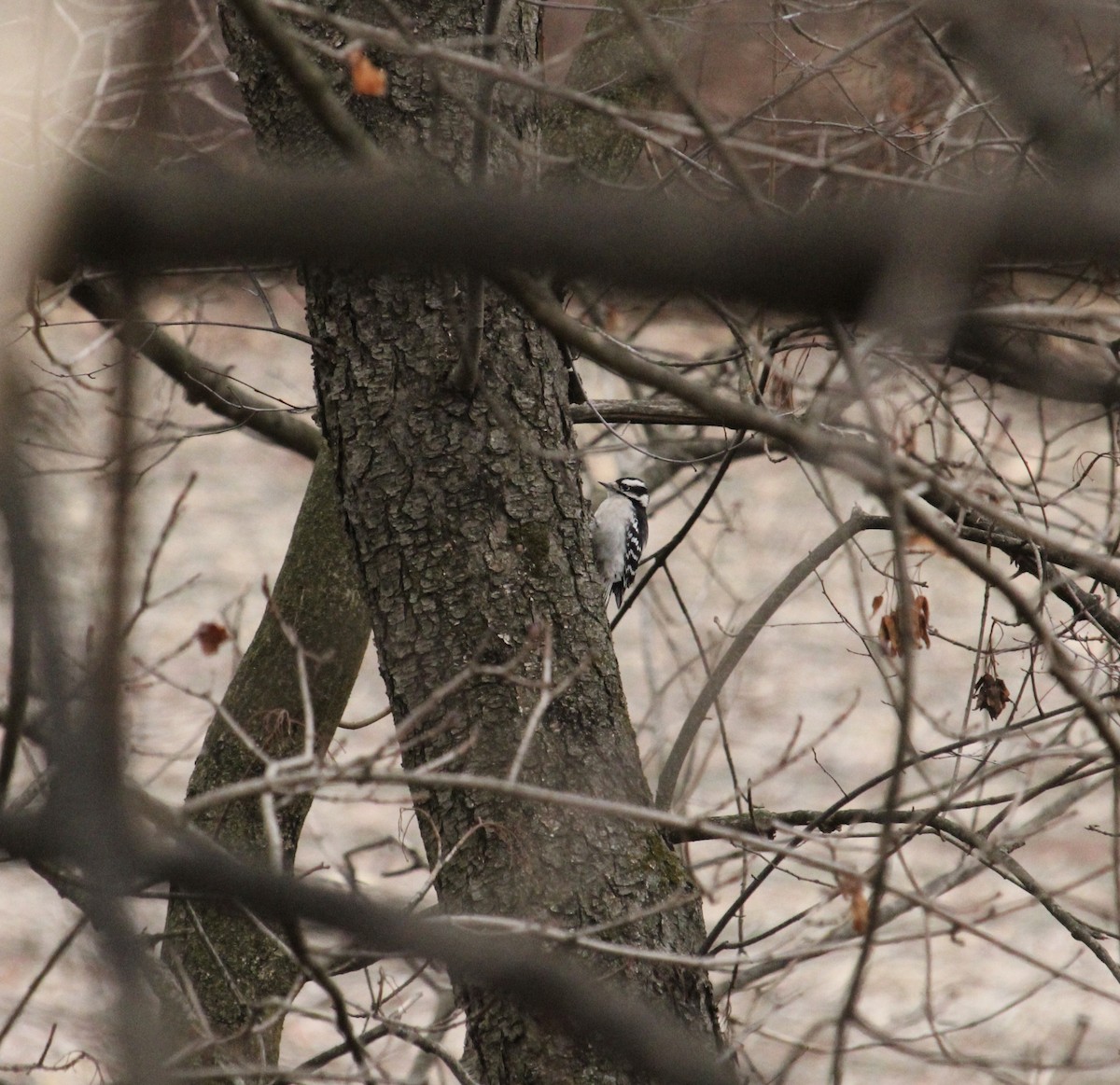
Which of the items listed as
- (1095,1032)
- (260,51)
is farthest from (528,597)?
(1095,1032)

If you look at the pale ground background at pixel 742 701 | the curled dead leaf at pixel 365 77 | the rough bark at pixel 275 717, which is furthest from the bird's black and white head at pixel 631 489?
the curled dead leaf at pixel 365 77

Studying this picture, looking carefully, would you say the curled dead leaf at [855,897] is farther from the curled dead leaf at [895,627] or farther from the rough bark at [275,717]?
the rough bark at [275,717]

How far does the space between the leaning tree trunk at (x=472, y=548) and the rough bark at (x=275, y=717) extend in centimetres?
69

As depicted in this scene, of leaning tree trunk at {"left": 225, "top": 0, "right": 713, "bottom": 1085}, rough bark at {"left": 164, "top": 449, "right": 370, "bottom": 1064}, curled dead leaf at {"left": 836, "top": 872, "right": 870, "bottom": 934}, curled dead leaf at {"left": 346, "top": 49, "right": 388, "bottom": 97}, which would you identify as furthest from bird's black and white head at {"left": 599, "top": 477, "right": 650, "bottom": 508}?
curled dead leaf at {"left": 836, "top": 872, "right": 870, "bottom": 934}

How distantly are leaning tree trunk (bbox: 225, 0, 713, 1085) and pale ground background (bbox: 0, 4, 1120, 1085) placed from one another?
3.01 ft

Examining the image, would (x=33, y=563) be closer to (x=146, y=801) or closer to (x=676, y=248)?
(x=676, y=248)

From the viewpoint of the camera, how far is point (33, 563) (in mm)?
700

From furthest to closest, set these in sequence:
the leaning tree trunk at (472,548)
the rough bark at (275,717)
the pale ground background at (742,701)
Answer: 1. the pale ground background at (742,701)
2. the rough bark at (275,717)
3. the leaning tree trunk at (472,548)

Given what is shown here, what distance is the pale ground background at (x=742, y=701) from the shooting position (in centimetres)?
531

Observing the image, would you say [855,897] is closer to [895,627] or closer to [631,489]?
[895,627]

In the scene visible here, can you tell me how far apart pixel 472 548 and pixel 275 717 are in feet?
3.75

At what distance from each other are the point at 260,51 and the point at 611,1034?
261 centimetres

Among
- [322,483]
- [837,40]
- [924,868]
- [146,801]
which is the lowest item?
[146,801]

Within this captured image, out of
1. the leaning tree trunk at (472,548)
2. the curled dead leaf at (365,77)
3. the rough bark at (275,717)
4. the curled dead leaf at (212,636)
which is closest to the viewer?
the curled dead leaf at (365,77)
